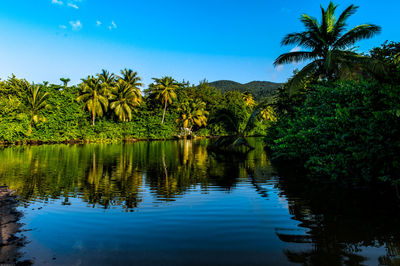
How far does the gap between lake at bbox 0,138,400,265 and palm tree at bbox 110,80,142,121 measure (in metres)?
39.7

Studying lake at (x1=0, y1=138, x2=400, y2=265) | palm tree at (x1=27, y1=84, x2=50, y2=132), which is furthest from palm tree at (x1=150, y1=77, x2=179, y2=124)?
lake at (x1=0, y1=138, x2=400, y2=265)

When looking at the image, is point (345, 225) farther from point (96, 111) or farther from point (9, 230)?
point (96, 111)

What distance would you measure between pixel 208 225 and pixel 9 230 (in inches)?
152

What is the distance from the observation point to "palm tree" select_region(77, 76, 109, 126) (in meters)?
44.5

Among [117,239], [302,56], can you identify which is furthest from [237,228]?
[302,56]

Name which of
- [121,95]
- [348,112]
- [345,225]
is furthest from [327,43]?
[121,95]

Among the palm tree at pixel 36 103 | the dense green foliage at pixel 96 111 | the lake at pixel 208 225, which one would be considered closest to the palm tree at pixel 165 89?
the dense green foliage at pixel 96 111

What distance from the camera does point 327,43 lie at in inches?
620

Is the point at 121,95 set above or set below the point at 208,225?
above

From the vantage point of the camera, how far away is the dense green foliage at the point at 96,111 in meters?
38.3

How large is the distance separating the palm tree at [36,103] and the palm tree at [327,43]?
39.2 metres

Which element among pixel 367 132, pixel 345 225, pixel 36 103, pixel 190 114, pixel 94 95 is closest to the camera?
pixel 345 225

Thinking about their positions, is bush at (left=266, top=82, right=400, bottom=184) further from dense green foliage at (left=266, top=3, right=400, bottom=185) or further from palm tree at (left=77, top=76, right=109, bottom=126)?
palm tree at (left=77, top=76, right=109, bottom=126)

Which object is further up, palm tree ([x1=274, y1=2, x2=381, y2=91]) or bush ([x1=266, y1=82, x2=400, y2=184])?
palm tree ([x1=274, y1=2, x2=381, y2=91])
